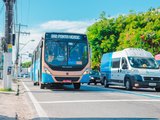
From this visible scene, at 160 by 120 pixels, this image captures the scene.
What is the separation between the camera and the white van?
24.5 metres

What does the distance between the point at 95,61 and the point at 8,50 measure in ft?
151

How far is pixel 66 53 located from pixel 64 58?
37cm

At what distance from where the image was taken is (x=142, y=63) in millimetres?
25250

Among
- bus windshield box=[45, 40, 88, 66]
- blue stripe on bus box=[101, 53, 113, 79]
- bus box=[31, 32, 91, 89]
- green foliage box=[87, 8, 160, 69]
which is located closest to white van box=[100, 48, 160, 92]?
blue stripe on bus box=[101, 53, 113, 79]

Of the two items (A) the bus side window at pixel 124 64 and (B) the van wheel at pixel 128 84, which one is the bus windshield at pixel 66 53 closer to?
(A) the bus side window at pixel 124 64

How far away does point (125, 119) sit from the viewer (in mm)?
10109

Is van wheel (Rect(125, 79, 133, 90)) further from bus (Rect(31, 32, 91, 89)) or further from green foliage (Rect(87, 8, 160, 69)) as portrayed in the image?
green foliage (Rect(87, 8, 160, 69))

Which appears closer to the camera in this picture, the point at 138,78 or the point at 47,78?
the point at 47,78

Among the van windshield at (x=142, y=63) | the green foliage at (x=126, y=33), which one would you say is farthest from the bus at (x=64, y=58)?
the green foliage at (x=126, y=33)

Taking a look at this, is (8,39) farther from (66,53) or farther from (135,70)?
(135,70)

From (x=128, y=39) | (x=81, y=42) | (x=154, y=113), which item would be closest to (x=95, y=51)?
(x=128, y=39)

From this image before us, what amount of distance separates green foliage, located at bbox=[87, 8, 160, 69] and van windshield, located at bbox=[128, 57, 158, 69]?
24453 mm

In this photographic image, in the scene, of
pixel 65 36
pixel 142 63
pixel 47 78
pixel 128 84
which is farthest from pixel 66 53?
pixel 142 63

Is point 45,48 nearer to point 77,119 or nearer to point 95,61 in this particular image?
point 77,119
